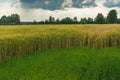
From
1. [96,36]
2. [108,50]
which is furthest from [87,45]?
[108,50]

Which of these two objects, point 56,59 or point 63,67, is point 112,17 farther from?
point 63,67

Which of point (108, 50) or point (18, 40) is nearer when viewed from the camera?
point (18, 40)

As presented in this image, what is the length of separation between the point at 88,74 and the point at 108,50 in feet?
23.9

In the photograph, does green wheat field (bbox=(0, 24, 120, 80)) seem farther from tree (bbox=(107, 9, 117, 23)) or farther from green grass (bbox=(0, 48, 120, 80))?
tree (bbox=(107, 9, 117, 23))

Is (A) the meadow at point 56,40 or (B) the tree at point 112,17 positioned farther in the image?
(B) the tree at point 112,17

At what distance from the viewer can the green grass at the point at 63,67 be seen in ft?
53.9

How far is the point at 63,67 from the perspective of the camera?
17781 millimetres

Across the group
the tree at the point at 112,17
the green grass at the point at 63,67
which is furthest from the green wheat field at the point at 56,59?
the tree at the point at 112,17

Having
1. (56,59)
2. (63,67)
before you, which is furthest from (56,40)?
(63,67)

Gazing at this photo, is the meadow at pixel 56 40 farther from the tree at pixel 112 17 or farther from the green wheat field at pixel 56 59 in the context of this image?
the tree at pixel 112 17

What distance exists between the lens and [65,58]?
1992 cm

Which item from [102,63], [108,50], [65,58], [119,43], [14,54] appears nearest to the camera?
[102,63]

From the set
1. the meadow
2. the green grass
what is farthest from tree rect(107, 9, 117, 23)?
the green grass

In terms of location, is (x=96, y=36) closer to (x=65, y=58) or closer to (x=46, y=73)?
(x=65, y=58)
